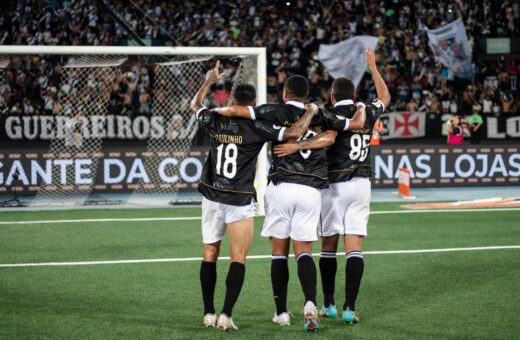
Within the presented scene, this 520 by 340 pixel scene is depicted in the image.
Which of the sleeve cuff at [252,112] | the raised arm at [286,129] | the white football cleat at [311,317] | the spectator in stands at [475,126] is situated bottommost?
the white football cleat at [311,317]

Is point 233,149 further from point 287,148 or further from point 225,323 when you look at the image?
point 225,323

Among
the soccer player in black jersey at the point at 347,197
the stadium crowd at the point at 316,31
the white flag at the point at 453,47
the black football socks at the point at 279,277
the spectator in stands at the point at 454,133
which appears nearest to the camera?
the black football socks at the point at 279,277

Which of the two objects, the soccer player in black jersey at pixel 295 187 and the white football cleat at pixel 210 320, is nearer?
the soccer player in black jersey at pixel 295 187

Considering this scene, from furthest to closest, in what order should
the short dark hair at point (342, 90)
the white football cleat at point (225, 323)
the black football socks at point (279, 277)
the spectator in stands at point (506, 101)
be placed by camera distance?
the spectator in stands at point (506, 101)
the short dark hair at point (342, 90)
the black football socks at point (279, 277)
the white football cleat at point (225, 323)

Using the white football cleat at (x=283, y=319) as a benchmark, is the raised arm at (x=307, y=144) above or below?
above

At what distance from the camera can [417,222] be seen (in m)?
15.1

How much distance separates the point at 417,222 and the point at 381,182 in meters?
5.96

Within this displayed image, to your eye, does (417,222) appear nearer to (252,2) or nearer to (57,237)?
(57,237)

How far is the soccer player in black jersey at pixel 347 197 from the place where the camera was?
25.5 feet

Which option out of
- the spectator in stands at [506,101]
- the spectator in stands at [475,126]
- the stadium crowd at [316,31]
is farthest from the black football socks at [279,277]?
the spectator in stands at [506,101]

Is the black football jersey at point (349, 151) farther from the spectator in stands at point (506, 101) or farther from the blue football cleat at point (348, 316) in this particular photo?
the spectator in stands at point (506, 101)

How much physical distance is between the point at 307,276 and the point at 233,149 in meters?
1.29

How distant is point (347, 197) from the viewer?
308 inches

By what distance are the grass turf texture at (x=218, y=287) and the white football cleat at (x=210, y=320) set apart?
118mm
